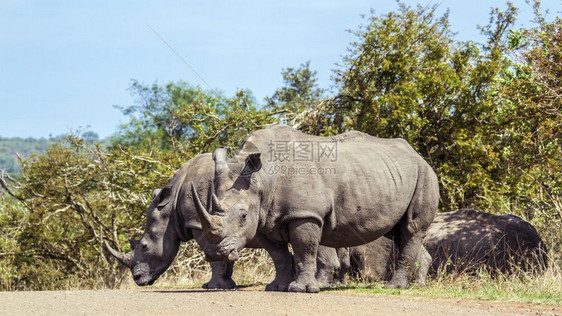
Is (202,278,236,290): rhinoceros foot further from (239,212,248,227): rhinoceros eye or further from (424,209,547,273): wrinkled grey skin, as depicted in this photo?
(424,209,547,273): wrinkled grey skin

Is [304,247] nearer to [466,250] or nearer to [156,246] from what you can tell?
[156,246]

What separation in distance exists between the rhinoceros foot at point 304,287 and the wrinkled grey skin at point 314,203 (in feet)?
0.04

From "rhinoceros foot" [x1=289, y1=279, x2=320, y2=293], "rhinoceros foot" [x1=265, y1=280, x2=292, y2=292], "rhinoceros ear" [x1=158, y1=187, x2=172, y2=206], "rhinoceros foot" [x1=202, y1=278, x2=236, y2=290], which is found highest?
"rhinoceros ear" [x1=158, y1=187, x2=172, y2=206]

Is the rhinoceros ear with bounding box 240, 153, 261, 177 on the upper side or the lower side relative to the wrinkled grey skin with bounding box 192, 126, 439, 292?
upper

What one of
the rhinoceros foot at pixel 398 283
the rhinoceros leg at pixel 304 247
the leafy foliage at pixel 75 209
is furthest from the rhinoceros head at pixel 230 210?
the leafy foliage at pixel 75 209

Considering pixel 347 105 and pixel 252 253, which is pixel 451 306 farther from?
pixel 347 105

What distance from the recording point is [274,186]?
984 cm

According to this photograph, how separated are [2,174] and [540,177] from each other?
42.0 feet

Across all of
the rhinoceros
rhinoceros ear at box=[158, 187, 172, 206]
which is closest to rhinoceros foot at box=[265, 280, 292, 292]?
the rhinoceros

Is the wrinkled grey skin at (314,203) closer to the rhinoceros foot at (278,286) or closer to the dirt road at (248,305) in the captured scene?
the rhinoceros foot at (278,286)

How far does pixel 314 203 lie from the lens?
32.0 feet

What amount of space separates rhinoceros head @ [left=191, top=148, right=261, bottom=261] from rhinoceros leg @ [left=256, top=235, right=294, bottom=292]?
3.07 ft

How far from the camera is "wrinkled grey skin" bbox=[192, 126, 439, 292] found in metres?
9.41

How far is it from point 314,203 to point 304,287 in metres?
1.07
